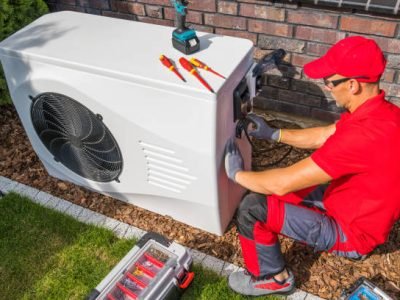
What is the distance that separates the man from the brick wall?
887mm

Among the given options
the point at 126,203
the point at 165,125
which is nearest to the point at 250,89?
the point at 165,125

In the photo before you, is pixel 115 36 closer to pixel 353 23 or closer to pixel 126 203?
pixel 126 203

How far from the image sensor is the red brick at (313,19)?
274 centimetres

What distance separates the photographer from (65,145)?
2.66 meters

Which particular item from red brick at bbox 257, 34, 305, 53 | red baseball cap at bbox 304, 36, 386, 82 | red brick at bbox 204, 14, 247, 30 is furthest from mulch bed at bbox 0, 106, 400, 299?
red baseball cap at bbox 304, 36, 386, 82

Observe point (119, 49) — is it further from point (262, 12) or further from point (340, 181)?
point (340, 181)

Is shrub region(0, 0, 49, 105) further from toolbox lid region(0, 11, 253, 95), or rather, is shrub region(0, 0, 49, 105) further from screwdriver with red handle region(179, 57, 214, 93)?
screwdriver with red handle region(179, 57, 214, 93)

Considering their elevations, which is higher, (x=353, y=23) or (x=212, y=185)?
(x=353, y=23)

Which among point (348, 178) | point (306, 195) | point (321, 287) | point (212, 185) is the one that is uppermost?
point (348, 178)

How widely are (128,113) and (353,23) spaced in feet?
4.95

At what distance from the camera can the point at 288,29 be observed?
2.90 meters

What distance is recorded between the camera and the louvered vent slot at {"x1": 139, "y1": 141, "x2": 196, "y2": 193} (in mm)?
2236

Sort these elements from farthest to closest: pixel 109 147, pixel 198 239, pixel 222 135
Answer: pixel 198 239 → pixel 109 147 → pixel 222 135

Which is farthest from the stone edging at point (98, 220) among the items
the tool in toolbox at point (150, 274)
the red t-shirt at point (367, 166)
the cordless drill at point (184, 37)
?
the cordless drill at point (184, 37)
